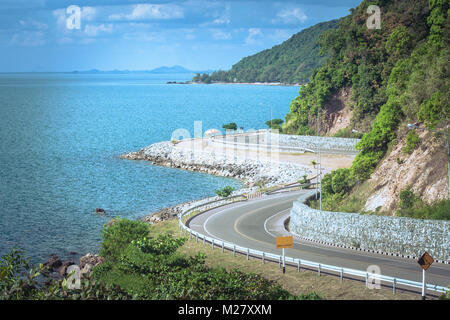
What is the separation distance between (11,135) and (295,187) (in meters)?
86.6

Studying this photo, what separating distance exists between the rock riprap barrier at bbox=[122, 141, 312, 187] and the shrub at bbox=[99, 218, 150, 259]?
1301 inches

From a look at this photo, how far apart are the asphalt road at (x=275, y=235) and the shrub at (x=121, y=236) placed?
5355mm

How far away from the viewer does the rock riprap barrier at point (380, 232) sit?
27.5 meters

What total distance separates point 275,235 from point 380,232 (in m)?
7.90

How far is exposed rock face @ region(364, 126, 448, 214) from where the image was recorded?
1250 inches

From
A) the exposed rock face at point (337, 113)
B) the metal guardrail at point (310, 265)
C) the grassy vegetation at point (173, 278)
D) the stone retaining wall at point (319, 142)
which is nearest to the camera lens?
the grassy vegetation at point (173, 278)

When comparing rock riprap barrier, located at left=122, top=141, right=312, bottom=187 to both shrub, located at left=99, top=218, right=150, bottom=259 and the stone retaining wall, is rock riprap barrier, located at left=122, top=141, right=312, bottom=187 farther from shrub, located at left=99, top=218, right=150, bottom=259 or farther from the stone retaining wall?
shrub, located at left=99, top=218, right=150, bottom=259

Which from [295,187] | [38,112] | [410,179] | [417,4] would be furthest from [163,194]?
[38,112]

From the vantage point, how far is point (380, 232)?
97.7 ft

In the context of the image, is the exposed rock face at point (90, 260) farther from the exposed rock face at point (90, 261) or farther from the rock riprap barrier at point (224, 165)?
the rock riprap barrier at point (224, 165)
